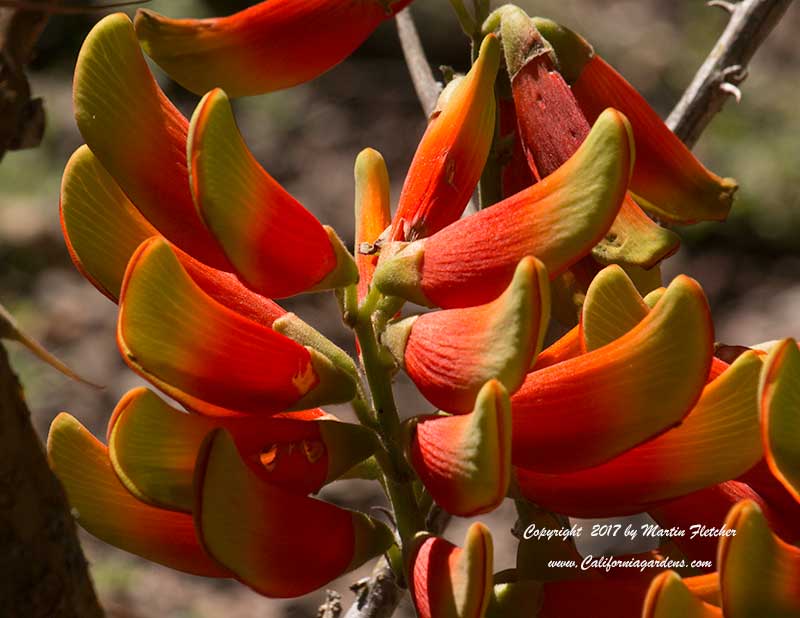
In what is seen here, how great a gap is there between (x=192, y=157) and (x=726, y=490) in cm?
32

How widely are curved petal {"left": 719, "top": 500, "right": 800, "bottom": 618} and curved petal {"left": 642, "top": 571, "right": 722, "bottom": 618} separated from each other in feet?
0.05

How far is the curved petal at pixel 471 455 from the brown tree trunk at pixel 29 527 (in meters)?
0.17

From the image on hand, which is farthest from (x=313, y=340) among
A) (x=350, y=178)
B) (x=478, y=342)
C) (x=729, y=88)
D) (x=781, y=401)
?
(x=350, y=178)

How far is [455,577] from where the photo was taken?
0.55m

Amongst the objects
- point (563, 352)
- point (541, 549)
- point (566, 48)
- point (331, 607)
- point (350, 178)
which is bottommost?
point (350, 178)

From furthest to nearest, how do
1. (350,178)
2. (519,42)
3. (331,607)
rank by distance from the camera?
1. (350,178)
2. (331,607)
3. (519,42)

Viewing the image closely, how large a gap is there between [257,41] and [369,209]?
0.13m

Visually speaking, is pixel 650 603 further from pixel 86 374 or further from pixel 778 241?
pixel 778 241

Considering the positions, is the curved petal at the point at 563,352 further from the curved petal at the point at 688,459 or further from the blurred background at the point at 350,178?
the blurred background at the point at 350,178

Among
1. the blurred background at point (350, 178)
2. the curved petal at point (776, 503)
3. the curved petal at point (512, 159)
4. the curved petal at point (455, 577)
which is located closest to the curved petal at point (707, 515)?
the curved petal at point (776, 503)

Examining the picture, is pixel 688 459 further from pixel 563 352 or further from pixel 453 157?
pixel 453 157

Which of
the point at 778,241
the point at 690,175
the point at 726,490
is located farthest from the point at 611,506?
the point at 778,241

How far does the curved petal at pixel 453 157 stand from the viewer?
2.23 feet

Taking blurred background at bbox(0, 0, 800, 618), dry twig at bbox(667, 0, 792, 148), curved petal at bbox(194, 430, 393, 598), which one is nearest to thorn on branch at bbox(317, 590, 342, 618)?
curved petal at bbox(194, 430, 393, 598)
